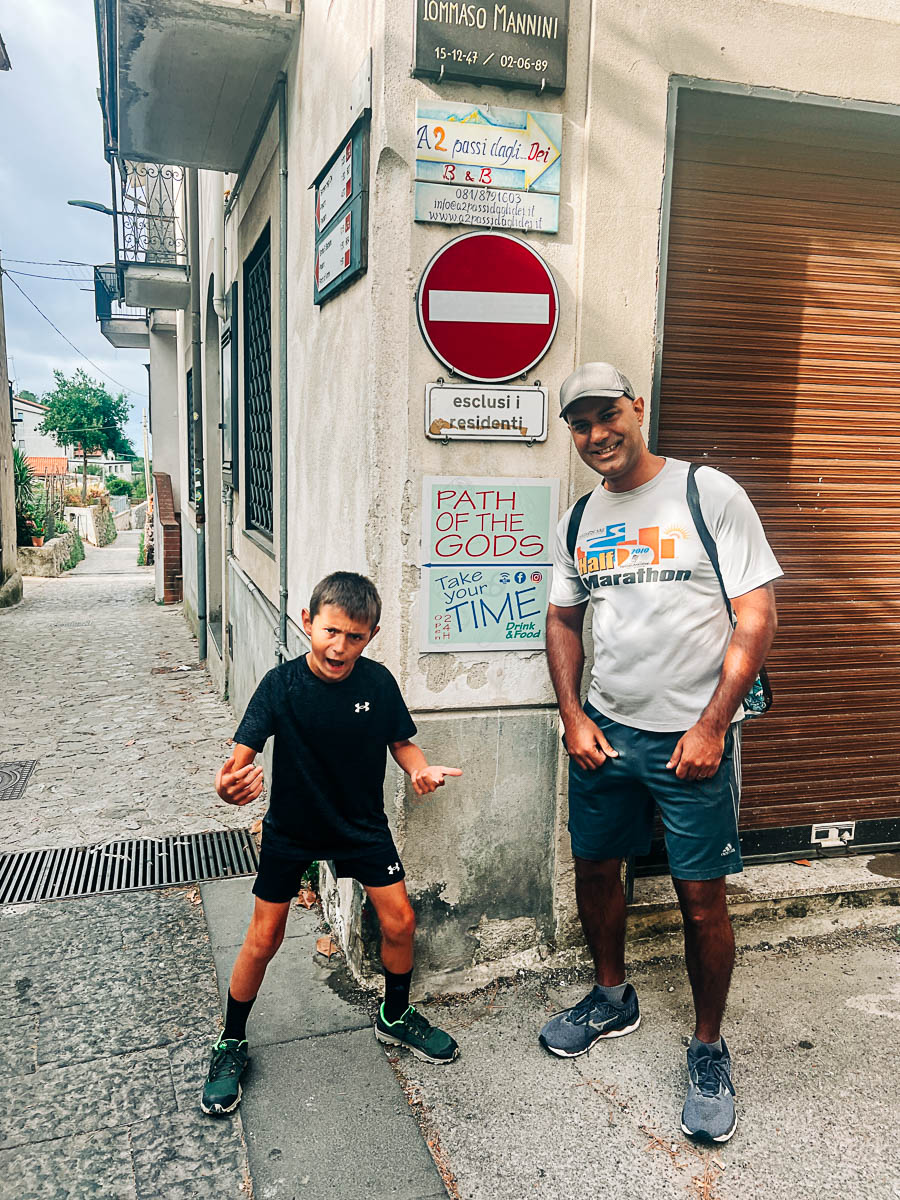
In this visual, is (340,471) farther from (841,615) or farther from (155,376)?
(155,376)

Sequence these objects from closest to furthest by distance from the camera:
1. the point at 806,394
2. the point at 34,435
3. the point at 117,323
Result: the point at 806,394, the point at 117,323, the point at 34,435

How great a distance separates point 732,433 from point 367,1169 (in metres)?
2.68

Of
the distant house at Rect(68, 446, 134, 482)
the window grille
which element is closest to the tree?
the distant house at Rect(68, 446, 134, 482)

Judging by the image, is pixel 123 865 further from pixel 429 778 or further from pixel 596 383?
pixel 596 383

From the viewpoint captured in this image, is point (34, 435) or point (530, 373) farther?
point (34, 435)

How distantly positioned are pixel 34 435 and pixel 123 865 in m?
81.0

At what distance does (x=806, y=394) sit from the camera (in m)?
3.57

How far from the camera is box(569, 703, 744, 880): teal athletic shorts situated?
8.36 feet

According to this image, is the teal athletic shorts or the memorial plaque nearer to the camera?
the teal athletic shorts

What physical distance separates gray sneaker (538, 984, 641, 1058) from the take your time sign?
1158mm

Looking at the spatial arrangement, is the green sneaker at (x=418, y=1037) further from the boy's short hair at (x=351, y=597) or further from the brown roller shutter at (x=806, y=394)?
the brown roller shutter at (x=806, y=394)

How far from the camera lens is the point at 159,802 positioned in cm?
520

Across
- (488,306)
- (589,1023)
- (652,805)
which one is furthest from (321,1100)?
(488,306)

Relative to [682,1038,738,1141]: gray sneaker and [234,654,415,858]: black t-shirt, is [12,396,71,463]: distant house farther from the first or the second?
[682,1038,738,1141]: gray sneaker
